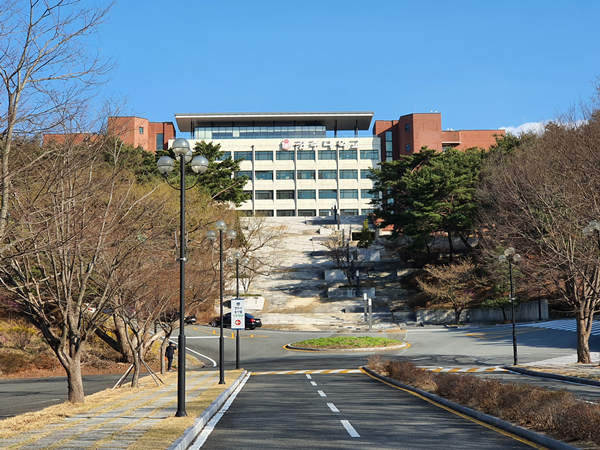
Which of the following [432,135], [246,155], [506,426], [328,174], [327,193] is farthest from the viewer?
[327,193]

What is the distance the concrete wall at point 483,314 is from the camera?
47497 mm

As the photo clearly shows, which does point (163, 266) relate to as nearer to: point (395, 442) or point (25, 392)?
point (25, 392)

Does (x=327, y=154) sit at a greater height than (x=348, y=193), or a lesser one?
greater

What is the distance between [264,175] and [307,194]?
336 inches

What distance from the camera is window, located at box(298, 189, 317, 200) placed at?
10031 cm

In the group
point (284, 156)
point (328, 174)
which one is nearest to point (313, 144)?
point (284, 156)

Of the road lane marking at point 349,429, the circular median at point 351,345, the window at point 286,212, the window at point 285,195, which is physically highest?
the window at point 285,195

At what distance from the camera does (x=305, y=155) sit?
328 ft

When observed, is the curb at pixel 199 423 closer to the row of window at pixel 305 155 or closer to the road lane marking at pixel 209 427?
the road lane marking at pixel 209 427

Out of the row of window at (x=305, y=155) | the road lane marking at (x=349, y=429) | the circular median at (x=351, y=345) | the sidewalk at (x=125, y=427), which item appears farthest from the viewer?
the row of window at (x=305, y=155)

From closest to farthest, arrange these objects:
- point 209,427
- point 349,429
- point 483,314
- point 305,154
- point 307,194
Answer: point 349,429, point 209,427, point 483,314, point 305,154, point 307,194

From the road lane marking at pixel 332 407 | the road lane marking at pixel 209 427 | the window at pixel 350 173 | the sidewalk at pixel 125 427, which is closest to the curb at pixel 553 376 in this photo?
the road lane marking at pixel 332 407

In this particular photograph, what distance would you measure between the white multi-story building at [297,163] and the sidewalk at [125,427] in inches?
3329

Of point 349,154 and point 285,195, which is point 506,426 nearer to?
point 349,154
